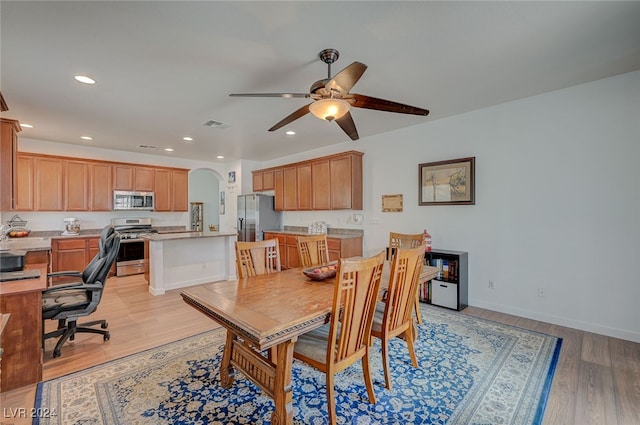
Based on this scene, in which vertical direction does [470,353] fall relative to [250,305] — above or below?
below

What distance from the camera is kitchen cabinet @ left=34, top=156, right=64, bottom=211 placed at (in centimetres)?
509

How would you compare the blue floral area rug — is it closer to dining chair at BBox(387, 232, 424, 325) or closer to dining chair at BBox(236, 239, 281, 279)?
dining chair at BBox(236, 239, 281, 279)

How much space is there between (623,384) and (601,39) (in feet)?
8.64

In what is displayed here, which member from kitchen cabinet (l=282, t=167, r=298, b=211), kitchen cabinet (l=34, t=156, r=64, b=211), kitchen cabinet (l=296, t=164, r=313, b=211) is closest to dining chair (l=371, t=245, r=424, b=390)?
kitchen cabinet (l=296, t=164, r=313, b=211)

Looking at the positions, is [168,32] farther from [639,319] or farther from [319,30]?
[639,319]

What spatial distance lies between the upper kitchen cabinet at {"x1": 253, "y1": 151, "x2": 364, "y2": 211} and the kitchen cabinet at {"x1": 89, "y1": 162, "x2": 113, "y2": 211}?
125 inches

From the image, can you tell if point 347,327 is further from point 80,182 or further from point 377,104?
point 80,182

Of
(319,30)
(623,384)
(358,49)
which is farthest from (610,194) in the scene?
(319,30)

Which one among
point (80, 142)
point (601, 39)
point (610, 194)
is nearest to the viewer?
point (601, 39)

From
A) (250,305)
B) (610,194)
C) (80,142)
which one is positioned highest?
(80,142)

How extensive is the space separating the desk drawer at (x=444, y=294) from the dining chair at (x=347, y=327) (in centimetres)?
224

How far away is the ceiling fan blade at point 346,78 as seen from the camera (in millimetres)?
1884

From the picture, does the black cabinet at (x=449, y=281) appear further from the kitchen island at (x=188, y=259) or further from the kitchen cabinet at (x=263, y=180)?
the kitchen cabinet at (x=263, y=180)

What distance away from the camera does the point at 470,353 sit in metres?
2.62
